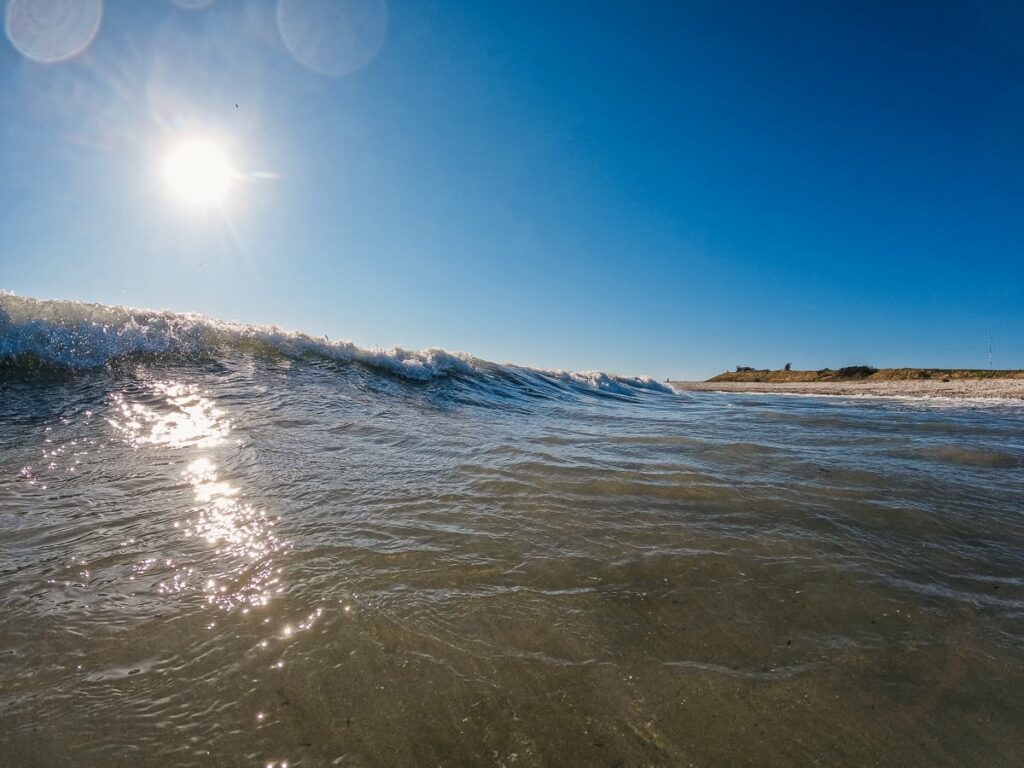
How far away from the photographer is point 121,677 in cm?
148

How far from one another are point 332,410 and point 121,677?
498 centimetres

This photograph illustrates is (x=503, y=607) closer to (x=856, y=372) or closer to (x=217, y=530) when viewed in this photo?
(x=217, y=530)

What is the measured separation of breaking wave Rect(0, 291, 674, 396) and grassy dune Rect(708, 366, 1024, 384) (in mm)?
25341

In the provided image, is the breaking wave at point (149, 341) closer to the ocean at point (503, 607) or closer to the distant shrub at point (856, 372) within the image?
the ocean at point (503, 607)

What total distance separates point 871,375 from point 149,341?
34.2 m

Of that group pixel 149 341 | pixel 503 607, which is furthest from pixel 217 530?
pixel 149 341

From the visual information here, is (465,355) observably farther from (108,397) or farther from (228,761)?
(228,761)

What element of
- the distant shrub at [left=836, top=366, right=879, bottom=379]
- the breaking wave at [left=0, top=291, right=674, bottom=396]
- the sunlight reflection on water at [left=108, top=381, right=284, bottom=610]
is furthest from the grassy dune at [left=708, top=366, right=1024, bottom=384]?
the sunlight reflection on water at [left=108, top=381, right=284, bottom=610]

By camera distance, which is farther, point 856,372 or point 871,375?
point 856,372

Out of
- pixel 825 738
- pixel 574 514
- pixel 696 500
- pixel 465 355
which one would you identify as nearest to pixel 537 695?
pixel 825 738

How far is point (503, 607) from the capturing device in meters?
1.83

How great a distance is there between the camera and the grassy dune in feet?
74.3

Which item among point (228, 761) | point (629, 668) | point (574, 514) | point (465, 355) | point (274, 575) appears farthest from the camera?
point (465, 355)

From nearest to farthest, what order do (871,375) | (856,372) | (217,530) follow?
(217,530), (871,375), (856,372)
